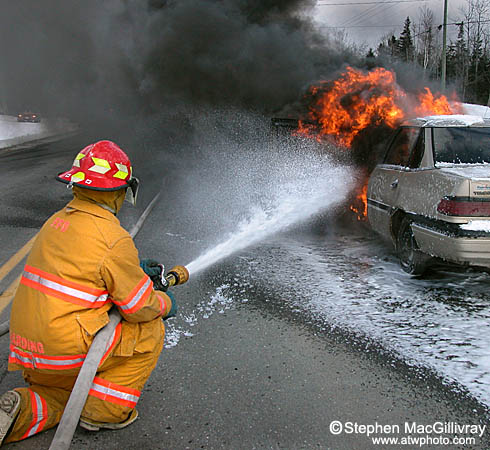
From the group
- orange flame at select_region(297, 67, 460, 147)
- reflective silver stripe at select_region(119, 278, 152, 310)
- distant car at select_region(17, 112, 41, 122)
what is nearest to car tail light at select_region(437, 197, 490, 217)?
reflective silver stripe at select_region(119, 278, 152, 310)

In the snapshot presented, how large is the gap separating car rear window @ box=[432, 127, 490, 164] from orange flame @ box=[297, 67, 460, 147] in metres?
2.56

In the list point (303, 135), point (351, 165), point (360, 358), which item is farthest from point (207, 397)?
point (303, 135)

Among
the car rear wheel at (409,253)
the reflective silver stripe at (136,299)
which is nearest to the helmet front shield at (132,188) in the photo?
the reflective silver stripe at (136,299)

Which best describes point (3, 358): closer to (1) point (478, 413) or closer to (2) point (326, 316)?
(2) point (326, 316)

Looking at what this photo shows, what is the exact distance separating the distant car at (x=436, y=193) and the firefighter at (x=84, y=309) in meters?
3.05

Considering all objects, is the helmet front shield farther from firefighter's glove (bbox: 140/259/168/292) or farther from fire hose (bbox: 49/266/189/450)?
fire hose (bbox: 49/266/189/450)

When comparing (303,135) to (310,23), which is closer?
(303,135)

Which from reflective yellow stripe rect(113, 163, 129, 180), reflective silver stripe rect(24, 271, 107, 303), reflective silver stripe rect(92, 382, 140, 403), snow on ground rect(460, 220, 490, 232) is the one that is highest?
reflective yellow stripe rect(113, 163, 129, 180)

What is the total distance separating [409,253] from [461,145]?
1.29 metres

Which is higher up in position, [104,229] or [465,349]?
[104,229]

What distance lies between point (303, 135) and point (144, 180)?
421cm

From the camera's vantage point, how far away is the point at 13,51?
754 inches

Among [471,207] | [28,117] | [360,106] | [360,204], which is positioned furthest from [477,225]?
[28,117]

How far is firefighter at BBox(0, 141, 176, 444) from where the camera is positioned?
7.79ft
